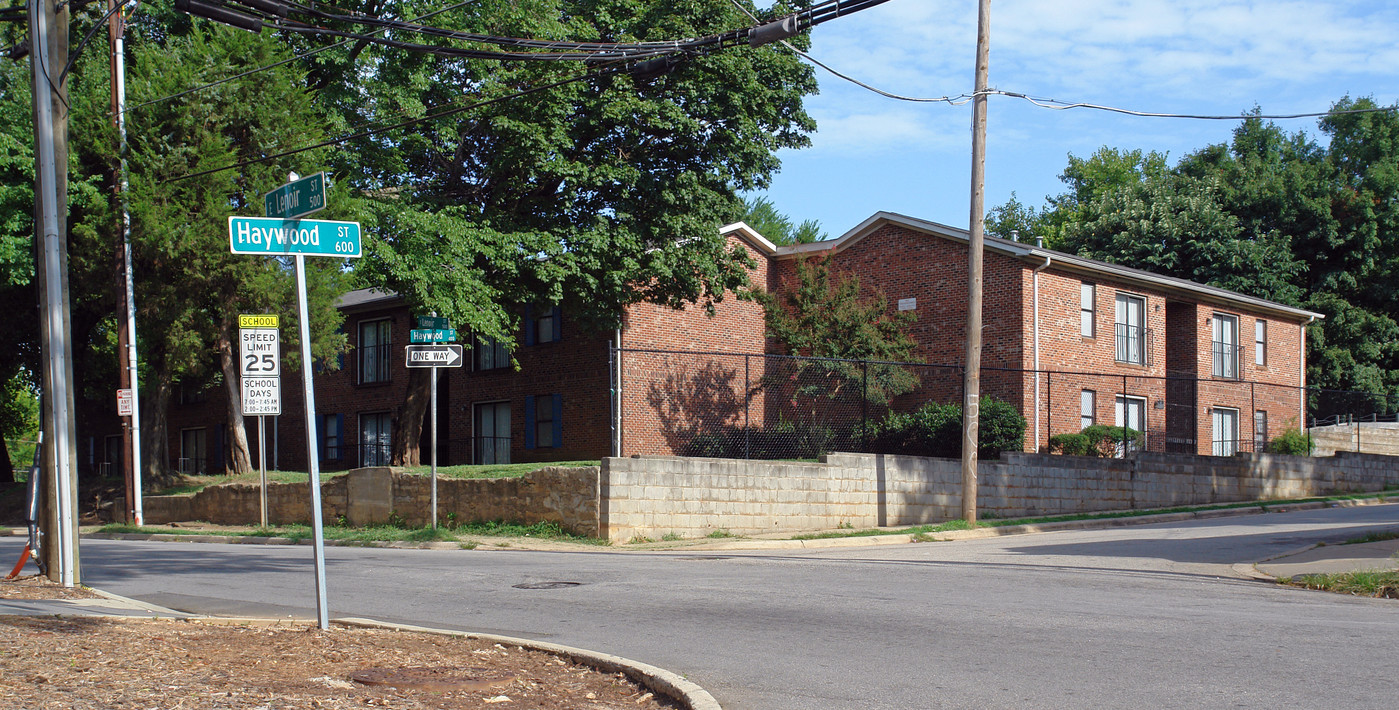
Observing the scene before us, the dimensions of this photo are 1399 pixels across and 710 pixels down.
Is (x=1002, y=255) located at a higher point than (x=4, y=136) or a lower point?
lower

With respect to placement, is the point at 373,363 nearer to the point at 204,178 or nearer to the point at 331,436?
the point at 331,436

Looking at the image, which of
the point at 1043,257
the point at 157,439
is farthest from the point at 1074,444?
the point at 157,439

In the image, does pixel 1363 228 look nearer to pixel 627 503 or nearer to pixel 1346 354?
pixel 1346 354

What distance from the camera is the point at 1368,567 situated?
12125 millimetres

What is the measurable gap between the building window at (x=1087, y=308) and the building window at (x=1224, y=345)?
18.3 feet

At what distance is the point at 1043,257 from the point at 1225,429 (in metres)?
10.1

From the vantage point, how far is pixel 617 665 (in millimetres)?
6961

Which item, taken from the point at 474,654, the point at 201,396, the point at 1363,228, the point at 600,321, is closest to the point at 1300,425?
the point at 1363,228

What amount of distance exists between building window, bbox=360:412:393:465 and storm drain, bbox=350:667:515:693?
98.5 feet

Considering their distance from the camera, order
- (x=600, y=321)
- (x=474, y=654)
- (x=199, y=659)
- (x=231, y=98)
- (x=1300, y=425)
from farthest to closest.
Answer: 1. (x=1300, y=425)
2. (x=600, y=321)
3. (x=231, y=98)
4. (x=474, y=654)
5. (x=199, y=659)

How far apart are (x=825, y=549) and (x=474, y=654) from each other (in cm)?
999

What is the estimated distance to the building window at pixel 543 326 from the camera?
104 ft

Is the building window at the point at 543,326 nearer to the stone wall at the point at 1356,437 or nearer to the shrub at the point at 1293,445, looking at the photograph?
the shrub at the point at 1293,445

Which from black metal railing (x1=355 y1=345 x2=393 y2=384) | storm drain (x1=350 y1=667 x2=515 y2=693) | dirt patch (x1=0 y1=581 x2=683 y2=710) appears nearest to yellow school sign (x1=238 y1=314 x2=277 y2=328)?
dirt patch (x1=0 y1=581 x2=683 y2=710)
